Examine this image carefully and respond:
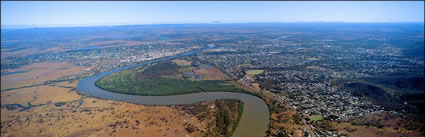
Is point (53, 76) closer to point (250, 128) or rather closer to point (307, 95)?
point (250, 128)

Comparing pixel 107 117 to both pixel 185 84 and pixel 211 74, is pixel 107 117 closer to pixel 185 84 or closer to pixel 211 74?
pixel 185 84

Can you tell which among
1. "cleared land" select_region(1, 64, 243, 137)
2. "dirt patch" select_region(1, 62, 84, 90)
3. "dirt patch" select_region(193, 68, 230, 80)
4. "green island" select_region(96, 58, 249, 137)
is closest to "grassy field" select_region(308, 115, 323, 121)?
"green island" select_region(96, 58, 249, 137)

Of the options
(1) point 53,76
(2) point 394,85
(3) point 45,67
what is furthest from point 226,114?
(3) point 45,67

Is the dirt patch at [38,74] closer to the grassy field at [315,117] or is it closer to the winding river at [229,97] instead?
the winding river at [229,97]

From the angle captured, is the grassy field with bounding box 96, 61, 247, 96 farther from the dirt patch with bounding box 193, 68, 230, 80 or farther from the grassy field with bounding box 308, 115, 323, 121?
the grassy field with bounding box 308, 115, 323, 121

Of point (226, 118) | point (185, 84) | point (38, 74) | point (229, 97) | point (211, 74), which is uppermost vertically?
point (211, 74)

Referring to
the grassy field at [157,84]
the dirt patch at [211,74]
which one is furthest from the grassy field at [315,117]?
the dirt patch at [211,74]

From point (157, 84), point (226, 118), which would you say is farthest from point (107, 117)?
point (226, 118)

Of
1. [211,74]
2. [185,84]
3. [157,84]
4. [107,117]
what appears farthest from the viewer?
[211,74]

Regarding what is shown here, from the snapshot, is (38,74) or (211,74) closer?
(211,74)
